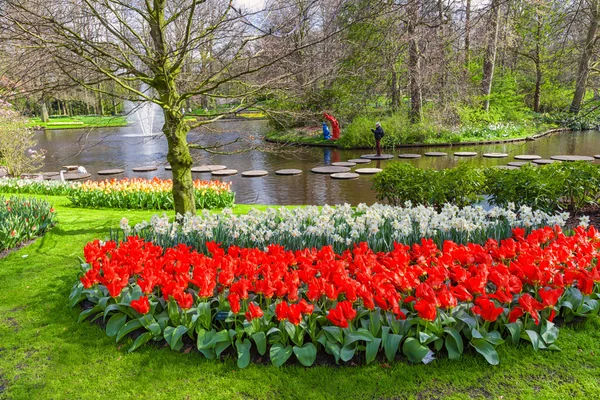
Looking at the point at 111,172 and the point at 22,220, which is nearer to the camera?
the point at 22,220

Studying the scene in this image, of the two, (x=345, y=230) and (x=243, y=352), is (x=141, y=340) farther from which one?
(x=345, y=230)

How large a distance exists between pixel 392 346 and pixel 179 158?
3.67m

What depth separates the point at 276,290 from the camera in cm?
320

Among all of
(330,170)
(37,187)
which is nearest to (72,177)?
(37,187)

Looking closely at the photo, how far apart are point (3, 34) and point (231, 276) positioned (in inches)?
138

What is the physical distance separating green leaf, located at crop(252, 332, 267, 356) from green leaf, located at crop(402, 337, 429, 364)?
2.97ft

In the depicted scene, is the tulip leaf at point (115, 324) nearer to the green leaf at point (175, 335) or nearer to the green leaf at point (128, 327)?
the green leaf at point (128, 327)

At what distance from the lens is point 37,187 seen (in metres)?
11.1

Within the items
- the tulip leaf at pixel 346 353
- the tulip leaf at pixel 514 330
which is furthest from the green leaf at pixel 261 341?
the tulip leaf at pixel 514 330

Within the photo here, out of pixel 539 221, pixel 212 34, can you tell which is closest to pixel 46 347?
pixel 212 34

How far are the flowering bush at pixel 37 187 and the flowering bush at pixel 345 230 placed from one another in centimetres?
718

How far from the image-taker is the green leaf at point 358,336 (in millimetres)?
2875

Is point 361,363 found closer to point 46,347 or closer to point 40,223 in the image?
point 46,347

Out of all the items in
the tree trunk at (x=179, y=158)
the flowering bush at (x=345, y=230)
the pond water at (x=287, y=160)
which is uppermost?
the tree trunk at (x=179, y=158)
